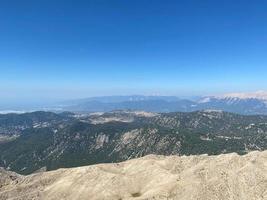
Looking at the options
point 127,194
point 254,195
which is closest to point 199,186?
point 254,195

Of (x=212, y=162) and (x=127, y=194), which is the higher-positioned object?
(x=212, y=162)

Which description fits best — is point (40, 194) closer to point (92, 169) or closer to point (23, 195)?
point (23, 195)

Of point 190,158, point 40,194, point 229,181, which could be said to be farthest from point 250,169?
point 40,194

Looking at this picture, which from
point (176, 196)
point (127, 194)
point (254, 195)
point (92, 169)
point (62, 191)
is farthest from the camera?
point (92, 169)

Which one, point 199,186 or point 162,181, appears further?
point 162,181

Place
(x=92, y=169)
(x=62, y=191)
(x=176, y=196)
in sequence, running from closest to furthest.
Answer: (x=176, y=196), (x=62, y=191), (x=92, y=169)

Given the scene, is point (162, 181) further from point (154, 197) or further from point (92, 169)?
point (92, 169)
